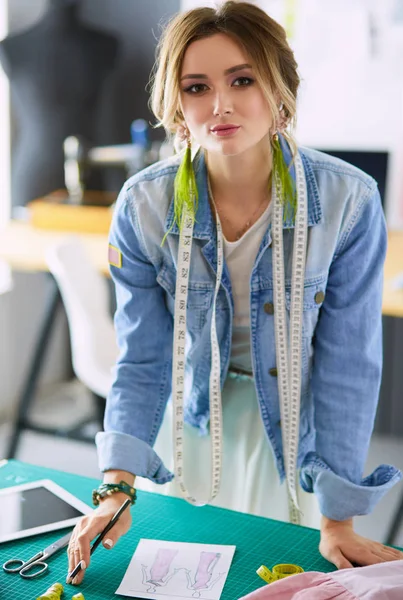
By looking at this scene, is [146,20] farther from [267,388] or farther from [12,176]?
[267,388]

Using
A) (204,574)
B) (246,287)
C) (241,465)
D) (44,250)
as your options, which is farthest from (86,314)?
(204,574)

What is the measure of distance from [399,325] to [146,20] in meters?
2.00

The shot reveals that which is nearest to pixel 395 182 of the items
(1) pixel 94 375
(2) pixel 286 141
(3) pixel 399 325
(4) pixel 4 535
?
(3) pixel 399 325

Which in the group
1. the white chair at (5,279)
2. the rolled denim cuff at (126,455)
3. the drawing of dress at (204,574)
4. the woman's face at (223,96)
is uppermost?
the woman's face at (223,96)

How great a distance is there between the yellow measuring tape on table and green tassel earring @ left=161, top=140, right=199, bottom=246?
639 mm

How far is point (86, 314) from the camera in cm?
307

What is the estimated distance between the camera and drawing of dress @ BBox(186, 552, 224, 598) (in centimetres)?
141

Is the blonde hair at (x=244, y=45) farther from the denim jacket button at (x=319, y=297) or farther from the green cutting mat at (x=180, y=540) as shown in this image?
the green cutting mat at (x=180, y=540)

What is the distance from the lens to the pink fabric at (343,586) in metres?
1.24

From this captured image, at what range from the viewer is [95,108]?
4492mm

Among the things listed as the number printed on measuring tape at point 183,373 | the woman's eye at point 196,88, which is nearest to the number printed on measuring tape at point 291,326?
the number printed on measuring tape at point 183,373

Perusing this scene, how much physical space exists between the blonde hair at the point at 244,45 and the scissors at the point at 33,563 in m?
0.81

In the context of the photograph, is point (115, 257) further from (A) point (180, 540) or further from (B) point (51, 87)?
(B) point (51, 87)

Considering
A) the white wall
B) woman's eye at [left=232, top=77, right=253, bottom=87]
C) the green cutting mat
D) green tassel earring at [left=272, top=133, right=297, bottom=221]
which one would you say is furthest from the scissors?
the white wall
